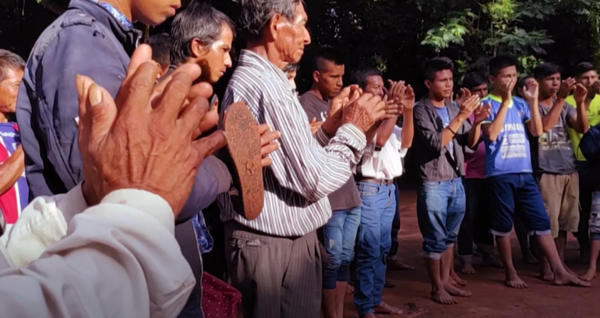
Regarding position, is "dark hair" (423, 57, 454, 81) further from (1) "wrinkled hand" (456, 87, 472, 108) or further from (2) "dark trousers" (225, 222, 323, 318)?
(2) "dark trousers" (225, 222, 323, 318)

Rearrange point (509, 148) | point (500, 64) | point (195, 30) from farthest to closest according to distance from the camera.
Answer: point (500, 64) → point (509, 148) → point (195, 30)

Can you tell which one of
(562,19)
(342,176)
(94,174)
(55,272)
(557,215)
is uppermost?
(562,19)

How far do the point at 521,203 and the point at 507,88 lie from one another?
1.06 m

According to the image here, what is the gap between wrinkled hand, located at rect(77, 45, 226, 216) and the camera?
98cm

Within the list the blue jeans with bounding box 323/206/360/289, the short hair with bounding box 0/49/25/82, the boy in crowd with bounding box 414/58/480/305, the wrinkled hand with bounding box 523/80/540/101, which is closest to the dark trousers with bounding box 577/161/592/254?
the wrinkled hand with bounding box 523/80/540/101

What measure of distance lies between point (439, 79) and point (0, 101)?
336 cm

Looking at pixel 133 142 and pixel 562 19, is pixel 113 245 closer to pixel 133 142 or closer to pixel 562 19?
pixel 133 142

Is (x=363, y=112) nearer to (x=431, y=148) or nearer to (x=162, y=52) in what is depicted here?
(x=162, y=52)

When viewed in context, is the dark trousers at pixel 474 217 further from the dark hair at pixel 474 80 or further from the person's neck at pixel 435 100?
the person's neck at pixel 435 100

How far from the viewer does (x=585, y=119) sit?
19.2 feet

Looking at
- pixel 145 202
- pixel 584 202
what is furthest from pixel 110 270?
pixel 584 202

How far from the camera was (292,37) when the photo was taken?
282 centimetres

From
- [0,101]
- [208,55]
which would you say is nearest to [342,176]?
[208,55]

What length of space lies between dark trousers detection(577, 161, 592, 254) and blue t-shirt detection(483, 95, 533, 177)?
0.85 metres
